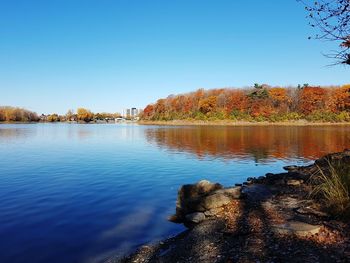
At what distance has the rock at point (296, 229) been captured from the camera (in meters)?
8.24

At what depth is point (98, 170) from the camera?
86.2 feet

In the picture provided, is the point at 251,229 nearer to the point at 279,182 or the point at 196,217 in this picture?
the point at 196,217

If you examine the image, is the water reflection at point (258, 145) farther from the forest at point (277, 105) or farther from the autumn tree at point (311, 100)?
the autumn tree at point (311, 100)

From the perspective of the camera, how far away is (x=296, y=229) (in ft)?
27.9

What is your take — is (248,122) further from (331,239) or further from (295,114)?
(331,239)

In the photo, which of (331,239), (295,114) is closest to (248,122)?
(295,114)

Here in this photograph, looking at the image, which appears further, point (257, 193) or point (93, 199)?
point (93, 199)

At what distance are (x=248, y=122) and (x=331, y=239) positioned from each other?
132 m

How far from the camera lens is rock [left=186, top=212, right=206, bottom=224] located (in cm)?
1230

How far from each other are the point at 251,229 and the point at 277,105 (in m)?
143

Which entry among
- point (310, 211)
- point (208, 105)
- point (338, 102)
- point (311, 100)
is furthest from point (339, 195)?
point (208, 105)

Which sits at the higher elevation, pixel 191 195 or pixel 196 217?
pixel 191 195

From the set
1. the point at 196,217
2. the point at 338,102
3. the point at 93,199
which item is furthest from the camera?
the point at 338,102

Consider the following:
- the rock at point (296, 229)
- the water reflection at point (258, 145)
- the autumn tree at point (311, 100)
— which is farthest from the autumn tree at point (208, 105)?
the rock at point (296, 229)
